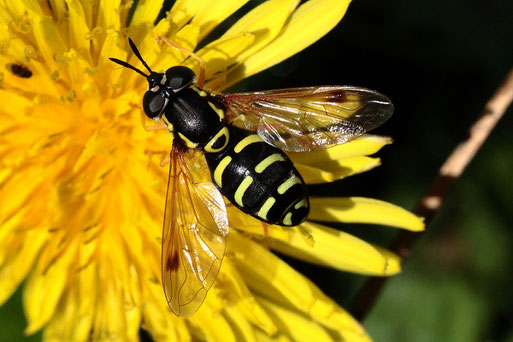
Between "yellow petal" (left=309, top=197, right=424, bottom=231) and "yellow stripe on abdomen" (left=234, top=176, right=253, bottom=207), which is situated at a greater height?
"yellow stripe on abdomen" (left=234, top=176, right=253, bottom=207)

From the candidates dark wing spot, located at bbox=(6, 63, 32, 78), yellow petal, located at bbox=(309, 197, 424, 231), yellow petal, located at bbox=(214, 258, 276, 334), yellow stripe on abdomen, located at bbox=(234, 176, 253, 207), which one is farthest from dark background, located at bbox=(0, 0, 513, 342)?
dark wing spot, located at bbox=(6, 63, 32, 78)

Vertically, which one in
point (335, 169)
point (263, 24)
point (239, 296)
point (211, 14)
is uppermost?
point (211, 14)

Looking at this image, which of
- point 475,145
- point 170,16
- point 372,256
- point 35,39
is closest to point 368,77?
point 475,145

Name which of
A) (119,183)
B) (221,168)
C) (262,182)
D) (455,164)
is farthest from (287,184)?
(455,164)

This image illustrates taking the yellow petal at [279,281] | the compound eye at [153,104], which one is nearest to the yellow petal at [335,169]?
the yellow petal at [279,281]

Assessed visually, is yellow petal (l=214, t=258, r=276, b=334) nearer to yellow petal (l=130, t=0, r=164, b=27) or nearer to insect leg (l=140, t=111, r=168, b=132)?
insect leg (l=140, t=111, r=168, b=132)

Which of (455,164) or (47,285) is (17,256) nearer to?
(47,285)

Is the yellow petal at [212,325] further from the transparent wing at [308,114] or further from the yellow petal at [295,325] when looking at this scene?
the transparent wing at [308,114]
